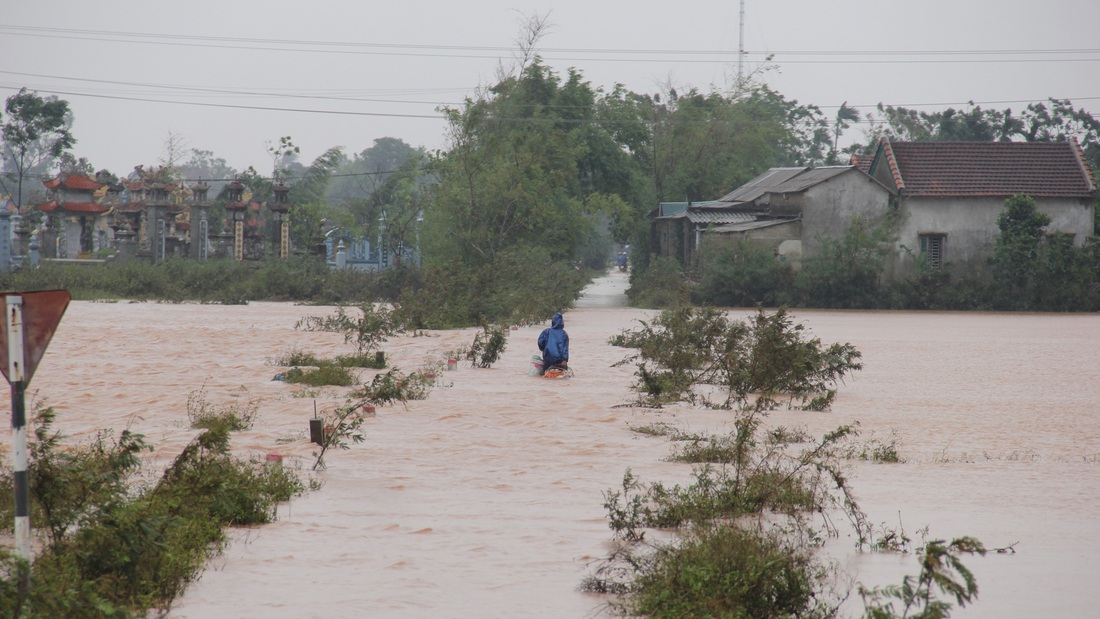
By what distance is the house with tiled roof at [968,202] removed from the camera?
44.8 meters

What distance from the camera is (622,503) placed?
834 cm

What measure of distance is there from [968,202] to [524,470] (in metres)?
39.9

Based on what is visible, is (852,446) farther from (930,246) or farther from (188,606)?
(930,246)

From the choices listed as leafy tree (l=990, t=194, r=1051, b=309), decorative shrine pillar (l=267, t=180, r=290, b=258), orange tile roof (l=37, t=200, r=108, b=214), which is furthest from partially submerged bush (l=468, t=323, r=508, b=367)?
orange tile roof (l=37, t=200, r=108, b=214)

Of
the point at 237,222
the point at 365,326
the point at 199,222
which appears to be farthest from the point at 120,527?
the point at 199,222

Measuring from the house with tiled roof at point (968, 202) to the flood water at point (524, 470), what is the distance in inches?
920

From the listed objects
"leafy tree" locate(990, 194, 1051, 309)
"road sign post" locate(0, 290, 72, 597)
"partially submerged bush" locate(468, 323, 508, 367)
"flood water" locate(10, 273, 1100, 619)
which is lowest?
"flood water" locate(10, 273, 1100, 619)

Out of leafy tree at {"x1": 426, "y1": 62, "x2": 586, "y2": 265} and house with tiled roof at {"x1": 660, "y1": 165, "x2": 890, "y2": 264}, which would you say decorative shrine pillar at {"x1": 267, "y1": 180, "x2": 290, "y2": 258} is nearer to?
leafy tree at {"x1": 426, "y1": 62, "x2": 586, "y2": 265}

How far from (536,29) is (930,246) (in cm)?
1875

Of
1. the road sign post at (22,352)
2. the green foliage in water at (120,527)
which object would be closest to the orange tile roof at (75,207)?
the green foliage in water at (120,527)

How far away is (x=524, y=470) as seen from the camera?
9.84 meters

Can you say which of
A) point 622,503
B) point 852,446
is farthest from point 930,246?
point 622,503

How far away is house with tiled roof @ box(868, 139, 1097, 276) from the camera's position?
44812 mm

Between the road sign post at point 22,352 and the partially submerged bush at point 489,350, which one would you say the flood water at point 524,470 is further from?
the road sign post at point 22,352
